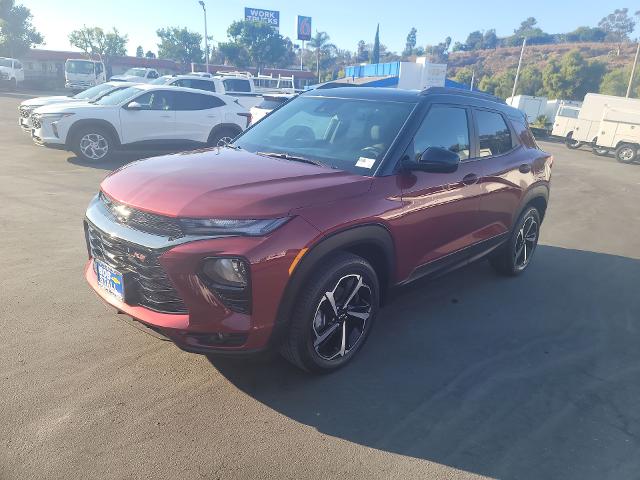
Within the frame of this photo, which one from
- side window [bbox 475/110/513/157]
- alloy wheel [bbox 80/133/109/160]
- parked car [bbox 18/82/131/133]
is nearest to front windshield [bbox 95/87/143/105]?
parked car [bbox 18/82/131/133]

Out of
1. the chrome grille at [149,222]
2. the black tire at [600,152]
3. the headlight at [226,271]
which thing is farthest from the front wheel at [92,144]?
the black tire at [600,152]

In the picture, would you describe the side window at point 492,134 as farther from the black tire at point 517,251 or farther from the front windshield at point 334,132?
the front windshield at point 334,132

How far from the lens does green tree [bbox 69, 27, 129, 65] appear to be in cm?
7188

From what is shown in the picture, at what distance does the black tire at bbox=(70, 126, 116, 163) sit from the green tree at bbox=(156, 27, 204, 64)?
80549 millimetres

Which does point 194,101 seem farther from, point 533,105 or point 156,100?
point 533,105

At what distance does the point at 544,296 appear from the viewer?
495 centimetres

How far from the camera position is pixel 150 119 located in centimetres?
1080

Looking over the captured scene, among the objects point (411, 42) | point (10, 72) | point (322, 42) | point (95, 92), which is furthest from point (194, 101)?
point (411, 42)

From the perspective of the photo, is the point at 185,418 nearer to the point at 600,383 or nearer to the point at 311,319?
the point at 311,319

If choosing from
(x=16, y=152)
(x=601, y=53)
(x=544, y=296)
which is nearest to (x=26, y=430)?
(x=544, y=296)

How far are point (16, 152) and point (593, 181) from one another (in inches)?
585

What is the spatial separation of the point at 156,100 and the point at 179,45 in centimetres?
8243

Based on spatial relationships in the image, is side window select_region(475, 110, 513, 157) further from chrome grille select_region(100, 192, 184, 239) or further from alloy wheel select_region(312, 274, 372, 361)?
chrome grille select_region(100, 192, 184, 239)

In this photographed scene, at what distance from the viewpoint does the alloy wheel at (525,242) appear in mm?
5281
